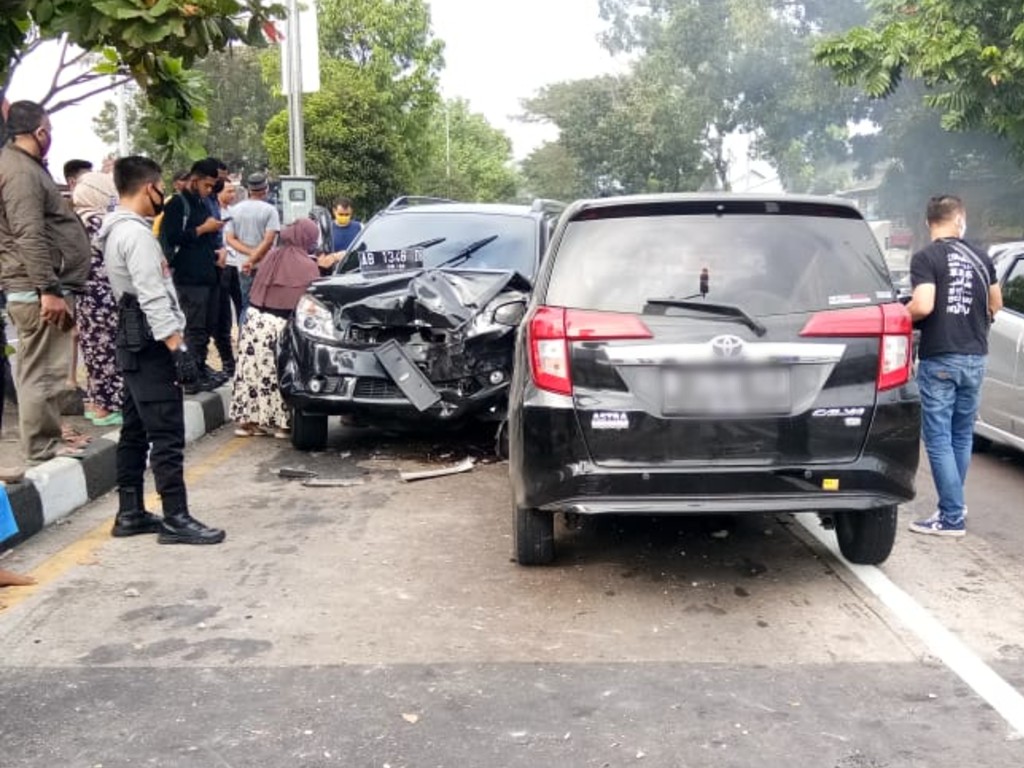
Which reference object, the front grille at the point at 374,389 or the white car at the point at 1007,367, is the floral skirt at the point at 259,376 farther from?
the white car at the point at 1007,367

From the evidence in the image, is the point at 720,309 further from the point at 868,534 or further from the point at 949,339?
the point at 949,339

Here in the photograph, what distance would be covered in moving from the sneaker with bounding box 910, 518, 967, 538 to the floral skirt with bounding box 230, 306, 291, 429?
422 cm

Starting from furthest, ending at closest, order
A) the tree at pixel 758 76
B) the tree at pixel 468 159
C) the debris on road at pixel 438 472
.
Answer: the tree at pixel 468 159 < the tree at pixel 758 76 < the debris on road at pixel 438 472

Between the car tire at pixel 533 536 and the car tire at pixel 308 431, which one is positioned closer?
the car tire at pixel 533 536

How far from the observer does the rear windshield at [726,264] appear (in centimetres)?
459

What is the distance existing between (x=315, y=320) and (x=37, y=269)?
6.07 feet

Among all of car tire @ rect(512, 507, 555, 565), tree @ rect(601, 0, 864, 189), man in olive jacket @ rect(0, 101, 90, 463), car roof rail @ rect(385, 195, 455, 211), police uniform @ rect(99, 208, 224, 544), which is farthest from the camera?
tree @ rect(601, 0, 864, 189)

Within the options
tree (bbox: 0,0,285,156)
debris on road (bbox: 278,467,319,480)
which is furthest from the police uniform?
debris on road (bbox: 278,467,319,480)

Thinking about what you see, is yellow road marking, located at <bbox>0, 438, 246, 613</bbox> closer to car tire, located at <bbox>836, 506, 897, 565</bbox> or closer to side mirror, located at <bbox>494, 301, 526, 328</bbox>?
side mirror, located at <bbox>494, 301, 526, 328</bbox>

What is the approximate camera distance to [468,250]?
821 centimetres

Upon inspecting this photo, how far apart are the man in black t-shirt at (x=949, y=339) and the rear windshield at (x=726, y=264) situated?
3.41 feet

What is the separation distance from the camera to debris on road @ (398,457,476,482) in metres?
7.01

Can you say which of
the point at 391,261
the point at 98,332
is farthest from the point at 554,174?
the point at 98,332

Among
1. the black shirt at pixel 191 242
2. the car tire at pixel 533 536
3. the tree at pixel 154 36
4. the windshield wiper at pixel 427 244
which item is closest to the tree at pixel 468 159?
the black shirt at pixel 191 242
